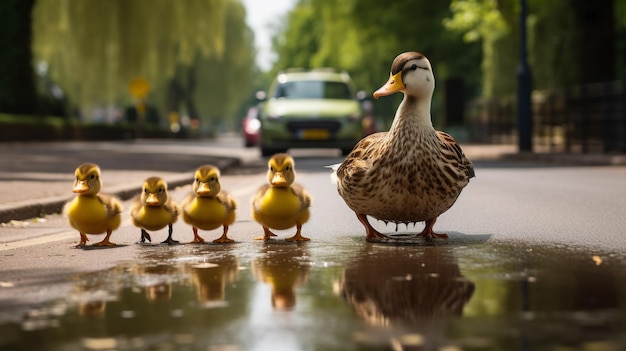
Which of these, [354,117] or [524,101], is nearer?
[354,117]

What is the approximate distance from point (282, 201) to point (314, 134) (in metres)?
15.1

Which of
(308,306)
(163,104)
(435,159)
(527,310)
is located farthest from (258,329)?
(163,104)

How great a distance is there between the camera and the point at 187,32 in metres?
36.1

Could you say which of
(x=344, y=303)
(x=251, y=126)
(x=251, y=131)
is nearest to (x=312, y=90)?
(x=251, y=131)

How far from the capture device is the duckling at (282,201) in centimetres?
779

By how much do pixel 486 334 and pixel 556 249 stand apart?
9.98 ft

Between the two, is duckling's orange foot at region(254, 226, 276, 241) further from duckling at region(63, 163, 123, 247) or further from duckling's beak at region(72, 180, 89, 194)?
duckling's beak at region(72, 180, 89, 194)

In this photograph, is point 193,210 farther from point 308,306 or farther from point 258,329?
point 258,329

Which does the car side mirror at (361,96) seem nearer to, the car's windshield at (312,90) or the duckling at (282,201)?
the car's windshield at (312,90)

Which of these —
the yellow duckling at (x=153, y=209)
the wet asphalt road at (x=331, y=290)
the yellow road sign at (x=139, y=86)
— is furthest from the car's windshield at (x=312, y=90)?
the yellow duckling at (x=153, y=209)

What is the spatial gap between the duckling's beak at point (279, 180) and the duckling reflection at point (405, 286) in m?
0.88

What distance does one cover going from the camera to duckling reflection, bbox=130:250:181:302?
560 centimetres

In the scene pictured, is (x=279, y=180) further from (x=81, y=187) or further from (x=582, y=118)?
(x=582, y=118)

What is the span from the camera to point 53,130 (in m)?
35.3
